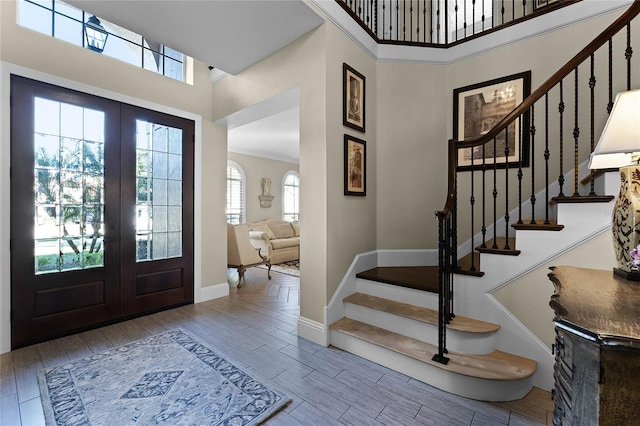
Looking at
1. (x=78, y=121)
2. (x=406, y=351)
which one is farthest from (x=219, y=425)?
(x=78, y=121)

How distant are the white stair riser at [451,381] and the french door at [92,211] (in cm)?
271

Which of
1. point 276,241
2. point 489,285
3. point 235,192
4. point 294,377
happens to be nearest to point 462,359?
point 489,285

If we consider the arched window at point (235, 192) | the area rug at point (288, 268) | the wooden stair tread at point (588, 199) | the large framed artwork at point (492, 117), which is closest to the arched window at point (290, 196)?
the arched window at point (235, 192)

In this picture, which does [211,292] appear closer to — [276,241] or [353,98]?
[276,241]

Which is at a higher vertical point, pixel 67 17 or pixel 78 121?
pixel 67 17

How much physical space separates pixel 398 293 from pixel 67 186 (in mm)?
3500

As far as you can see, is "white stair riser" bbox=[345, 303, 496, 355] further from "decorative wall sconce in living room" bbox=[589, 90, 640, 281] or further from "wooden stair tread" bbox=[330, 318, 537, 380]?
"decorative wall sconce in living room" bbox=[589, 90, 640, 281]

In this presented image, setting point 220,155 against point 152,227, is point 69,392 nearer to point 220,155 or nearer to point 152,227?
point 152,227

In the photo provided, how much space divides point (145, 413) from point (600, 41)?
12.4 ft

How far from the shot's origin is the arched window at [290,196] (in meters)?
9.41

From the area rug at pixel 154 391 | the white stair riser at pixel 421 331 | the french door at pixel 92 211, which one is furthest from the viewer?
the french door at pixel 92 211

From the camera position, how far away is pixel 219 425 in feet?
5.19

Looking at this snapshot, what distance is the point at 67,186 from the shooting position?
275 centimetres

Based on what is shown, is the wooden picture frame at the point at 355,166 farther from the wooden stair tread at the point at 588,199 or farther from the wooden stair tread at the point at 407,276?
the wooden stair tread at the point at 588,199
